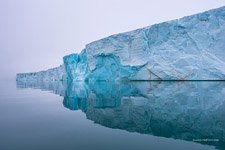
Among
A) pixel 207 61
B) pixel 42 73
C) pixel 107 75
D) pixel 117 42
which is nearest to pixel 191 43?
pixel 207 61

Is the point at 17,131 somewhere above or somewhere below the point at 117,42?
below

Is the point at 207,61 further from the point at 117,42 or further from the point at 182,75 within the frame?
the point at 117,42

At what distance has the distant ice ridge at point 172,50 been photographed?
16859 mm

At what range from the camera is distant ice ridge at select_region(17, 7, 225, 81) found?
664 inches

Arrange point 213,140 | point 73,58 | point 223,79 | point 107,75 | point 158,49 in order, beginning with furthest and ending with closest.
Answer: point 73,58, point 107,75, point 158,49, point 223,79, point 213,140

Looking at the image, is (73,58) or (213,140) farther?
(73,58)

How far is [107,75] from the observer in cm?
2434

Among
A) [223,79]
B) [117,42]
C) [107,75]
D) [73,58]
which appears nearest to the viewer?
[223,79]

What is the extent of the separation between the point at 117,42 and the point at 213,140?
19652mm

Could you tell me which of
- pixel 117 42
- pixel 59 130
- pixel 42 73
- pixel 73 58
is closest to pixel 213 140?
pixel 59 130

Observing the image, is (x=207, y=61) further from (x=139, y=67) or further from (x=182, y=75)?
(x=139, y=67)

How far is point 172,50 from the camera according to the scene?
18328mm

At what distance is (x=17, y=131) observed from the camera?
12.6 feet

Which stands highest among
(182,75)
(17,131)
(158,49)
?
(158,49)
